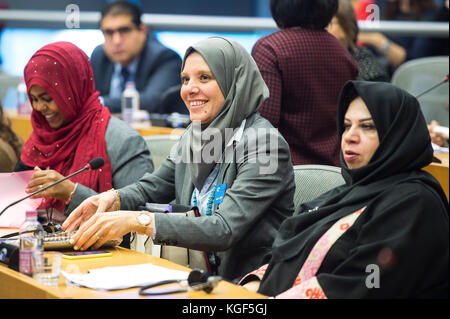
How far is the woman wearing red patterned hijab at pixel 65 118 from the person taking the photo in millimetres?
3152

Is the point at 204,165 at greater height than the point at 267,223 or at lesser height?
greater

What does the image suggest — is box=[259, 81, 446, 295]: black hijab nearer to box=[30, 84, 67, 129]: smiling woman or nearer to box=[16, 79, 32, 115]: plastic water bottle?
box=[30, 84, 67, 129]: smiling woman

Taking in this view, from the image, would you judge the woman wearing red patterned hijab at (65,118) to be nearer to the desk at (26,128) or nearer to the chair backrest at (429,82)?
the desk at (26,128)

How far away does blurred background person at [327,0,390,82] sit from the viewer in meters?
4.10

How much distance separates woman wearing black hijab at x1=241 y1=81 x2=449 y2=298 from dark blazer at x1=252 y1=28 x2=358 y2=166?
3.26 ft

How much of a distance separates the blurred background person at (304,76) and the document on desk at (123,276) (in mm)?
1223

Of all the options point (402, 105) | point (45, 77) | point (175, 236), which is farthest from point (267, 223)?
point (45, 77)

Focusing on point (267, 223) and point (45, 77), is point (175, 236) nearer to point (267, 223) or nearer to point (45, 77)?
point (267, 223)

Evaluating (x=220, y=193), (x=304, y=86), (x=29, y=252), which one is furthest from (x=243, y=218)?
(x=304, y=86)

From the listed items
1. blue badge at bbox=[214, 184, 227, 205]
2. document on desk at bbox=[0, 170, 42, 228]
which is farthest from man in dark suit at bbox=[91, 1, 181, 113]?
blue badge at bbox=[214, 184, 227, 205]

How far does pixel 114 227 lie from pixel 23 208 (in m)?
0.84

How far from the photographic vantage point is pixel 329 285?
73.5 inches
